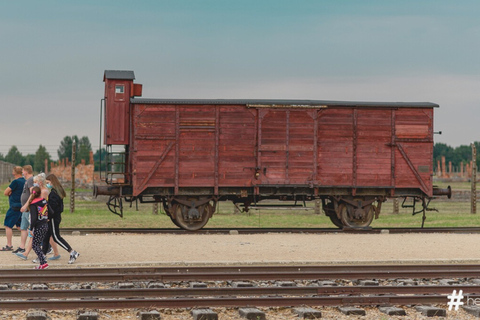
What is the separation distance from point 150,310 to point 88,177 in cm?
4248

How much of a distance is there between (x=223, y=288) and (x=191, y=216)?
10210 mm

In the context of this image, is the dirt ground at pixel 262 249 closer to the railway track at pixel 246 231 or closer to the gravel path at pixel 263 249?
the gravel path at pixel 263 249

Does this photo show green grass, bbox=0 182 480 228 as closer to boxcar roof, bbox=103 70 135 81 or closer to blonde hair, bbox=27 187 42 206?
boxcar roof, bbox=103 70 135 81

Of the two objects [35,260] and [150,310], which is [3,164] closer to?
[35,260]

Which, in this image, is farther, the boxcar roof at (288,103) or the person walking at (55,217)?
the boxcar roof at (288,103)

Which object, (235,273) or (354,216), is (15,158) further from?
(235,273)

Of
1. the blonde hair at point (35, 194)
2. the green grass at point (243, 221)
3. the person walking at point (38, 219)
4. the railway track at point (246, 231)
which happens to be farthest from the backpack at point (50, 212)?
the green grass at point (243, 221)

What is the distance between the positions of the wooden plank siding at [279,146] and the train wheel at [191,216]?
72 cm

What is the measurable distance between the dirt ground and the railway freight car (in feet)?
5.92

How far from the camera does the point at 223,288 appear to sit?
10266 mm

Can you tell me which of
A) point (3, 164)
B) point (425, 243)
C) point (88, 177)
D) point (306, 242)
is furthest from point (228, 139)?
point (3, 164)

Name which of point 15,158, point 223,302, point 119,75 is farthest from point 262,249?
point 15,158

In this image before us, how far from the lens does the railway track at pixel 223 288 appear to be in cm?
948

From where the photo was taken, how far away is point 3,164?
5675 centimetres
